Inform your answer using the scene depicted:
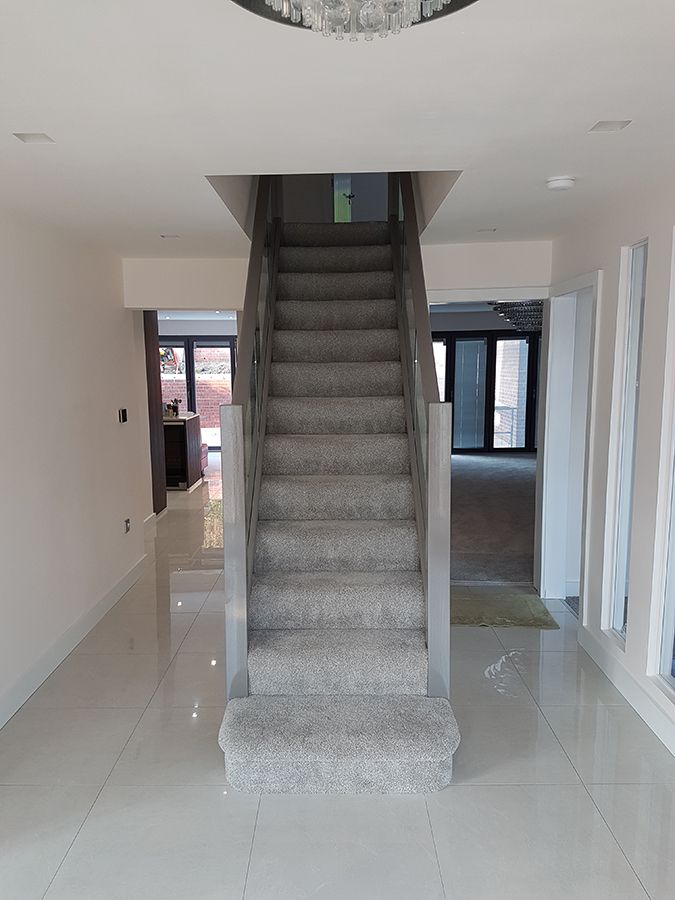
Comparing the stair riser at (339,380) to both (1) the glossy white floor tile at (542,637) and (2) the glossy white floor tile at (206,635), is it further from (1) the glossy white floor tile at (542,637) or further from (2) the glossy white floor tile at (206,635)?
(1) the glossy white floor tile at (542,637)

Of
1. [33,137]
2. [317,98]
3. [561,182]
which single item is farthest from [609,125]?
[33,137]

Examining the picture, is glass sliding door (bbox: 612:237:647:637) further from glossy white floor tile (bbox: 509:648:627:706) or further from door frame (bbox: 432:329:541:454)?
door frame (bbox: 432:329:541:454)

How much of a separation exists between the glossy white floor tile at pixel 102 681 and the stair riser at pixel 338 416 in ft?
5.63

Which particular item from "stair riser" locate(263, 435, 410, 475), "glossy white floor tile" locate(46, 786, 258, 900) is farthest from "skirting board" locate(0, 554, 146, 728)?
"stair riser" locate(263, 435, 410, 475)

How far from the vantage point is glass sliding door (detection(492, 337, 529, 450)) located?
1312cm

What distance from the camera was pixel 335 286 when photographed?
5371 millimetres

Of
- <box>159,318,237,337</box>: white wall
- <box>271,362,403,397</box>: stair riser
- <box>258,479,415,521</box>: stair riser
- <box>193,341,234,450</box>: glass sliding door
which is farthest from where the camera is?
<box>193,341,234,450</box>: glass sliding door

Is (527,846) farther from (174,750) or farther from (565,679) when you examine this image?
(174,750)

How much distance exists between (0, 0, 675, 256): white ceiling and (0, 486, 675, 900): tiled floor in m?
2.72

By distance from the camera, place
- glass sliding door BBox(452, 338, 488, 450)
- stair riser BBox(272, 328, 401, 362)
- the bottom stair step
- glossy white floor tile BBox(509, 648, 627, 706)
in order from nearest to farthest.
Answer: the bottom stair step < glossy white floor tile BBox(509, 648, 627, 706) < stair riser BBox(272, 328, 401, 362) < glass sliding door BBox(452, 338, 488, 450)

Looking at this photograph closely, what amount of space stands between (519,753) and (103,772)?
1.97m

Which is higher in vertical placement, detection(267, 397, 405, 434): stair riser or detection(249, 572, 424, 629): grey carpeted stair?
detection(267, 397, 405, 434): stair riser

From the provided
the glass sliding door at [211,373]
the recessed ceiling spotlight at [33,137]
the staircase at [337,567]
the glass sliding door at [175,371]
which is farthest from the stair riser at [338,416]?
the glass sliding door at [175,371]

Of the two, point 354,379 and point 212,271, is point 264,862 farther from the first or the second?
point 212,271
